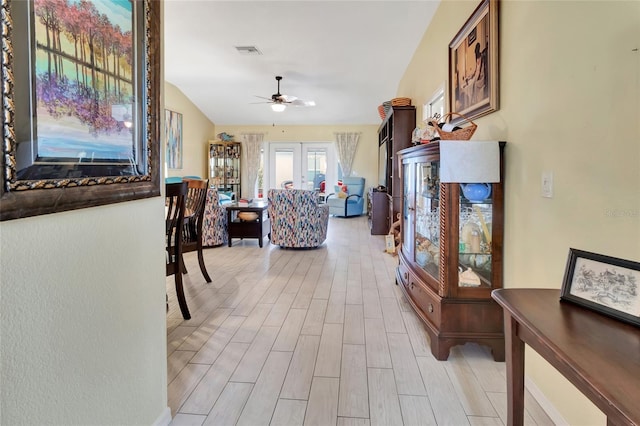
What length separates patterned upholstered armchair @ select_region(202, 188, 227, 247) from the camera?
539cm

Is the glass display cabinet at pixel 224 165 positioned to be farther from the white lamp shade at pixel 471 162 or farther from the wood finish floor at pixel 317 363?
the white lamp shade at pixel 471 162

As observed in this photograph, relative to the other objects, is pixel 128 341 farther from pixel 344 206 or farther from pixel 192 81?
pixel 344 206

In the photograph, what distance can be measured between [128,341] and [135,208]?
505 millimetres

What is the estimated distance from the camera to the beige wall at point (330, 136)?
993cm

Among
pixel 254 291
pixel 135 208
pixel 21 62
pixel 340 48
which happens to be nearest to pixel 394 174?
pixel 340 48

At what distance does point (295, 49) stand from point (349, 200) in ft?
15.1

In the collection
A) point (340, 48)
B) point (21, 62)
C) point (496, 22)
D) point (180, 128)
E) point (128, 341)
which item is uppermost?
point (340, 48)

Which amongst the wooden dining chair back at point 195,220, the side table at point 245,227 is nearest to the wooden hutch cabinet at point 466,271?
the wooden dining chair back at point 195,220

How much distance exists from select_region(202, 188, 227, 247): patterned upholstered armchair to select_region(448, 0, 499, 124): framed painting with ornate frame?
3544 mm

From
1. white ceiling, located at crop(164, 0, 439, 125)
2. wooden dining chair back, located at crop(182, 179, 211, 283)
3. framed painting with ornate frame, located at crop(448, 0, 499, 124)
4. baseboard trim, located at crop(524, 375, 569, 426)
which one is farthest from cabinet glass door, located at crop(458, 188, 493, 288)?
white ceiling, located at crop(164, 0, 439, 125)

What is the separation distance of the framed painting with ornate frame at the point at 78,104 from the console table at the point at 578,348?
1355mm

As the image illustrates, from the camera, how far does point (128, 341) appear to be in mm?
1381

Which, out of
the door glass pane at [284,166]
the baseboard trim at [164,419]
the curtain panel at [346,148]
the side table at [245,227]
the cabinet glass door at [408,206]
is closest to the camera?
the baseboard trim at [164,419]

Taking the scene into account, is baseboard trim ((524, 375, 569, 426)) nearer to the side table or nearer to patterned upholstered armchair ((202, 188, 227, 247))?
the side table
